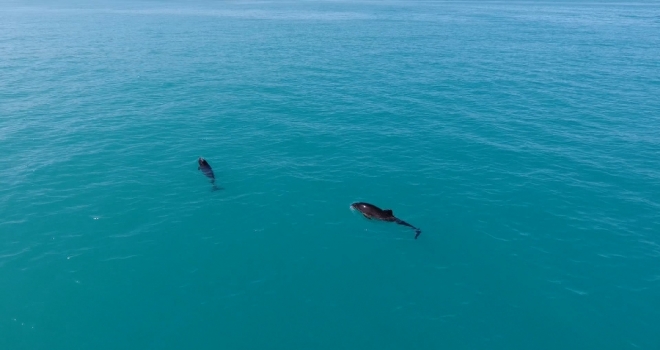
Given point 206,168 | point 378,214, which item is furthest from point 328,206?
point 206,168

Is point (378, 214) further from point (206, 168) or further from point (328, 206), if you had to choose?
point (206, 168)

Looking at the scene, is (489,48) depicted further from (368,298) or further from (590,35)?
(368,298)

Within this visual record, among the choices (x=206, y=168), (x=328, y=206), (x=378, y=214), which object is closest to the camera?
(x=378, y=214)

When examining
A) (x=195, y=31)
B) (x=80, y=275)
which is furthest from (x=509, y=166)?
(x=195, y=31)

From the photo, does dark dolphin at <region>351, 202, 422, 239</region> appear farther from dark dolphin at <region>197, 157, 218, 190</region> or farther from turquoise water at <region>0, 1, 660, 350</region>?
dark dolphin at <region>197, 157, 218, 190</region>

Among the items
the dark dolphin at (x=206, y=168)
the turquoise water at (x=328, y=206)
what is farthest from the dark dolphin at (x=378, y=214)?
the dark dolphin at (x=206, y=168)

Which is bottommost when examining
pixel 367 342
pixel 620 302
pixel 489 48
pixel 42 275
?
pixel 42 275

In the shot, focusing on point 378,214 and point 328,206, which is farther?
point 328,206

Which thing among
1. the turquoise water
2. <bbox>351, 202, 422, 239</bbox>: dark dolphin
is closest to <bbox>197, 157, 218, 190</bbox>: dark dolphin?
the turquoise water
